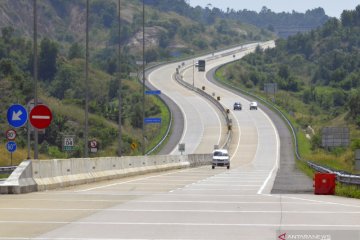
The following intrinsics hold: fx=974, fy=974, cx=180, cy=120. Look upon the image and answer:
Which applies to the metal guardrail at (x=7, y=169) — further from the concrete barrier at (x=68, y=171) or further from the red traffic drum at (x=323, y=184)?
the red traffic drum at (x=323, y=184)

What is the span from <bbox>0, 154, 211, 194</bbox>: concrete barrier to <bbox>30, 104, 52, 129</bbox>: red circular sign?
1.14 metres

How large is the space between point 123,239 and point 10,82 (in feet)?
298

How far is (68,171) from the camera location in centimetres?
3447

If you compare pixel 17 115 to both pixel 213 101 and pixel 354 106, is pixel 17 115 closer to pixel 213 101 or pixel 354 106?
pixel 354 106

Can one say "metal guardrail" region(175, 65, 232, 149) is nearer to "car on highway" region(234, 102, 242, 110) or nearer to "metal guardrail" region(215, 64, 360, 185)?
"car on highway" region(234, 102, 242, 110)

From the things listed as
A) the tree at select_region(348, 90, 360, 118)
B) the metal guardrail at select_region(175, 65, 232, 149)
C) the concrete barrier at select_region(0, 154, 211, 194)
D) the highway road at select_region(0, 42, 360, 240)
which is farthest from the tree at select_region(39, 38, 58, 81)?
the highway road at select_region(0, 42, 360, 240)

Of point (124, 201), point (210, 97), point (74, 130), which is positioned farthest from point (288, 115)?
point (124, 201)

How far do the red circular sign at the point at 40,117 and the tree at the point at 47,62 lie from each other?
139007 mm

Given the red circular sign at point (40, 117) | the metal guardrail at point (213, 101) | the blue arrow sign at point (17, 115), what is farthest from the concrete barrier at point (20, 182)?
the metal guardrail at point (213, 101)

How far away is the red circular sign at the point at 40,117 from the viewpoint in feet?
97.3

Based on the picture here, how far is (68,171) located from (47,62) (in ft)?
446

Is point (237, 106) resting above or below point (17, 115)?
above

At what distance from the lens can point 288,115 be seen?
491 feet

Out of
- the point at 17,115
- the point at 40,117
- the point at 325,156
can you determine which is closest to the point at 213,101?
the point at 325,156
